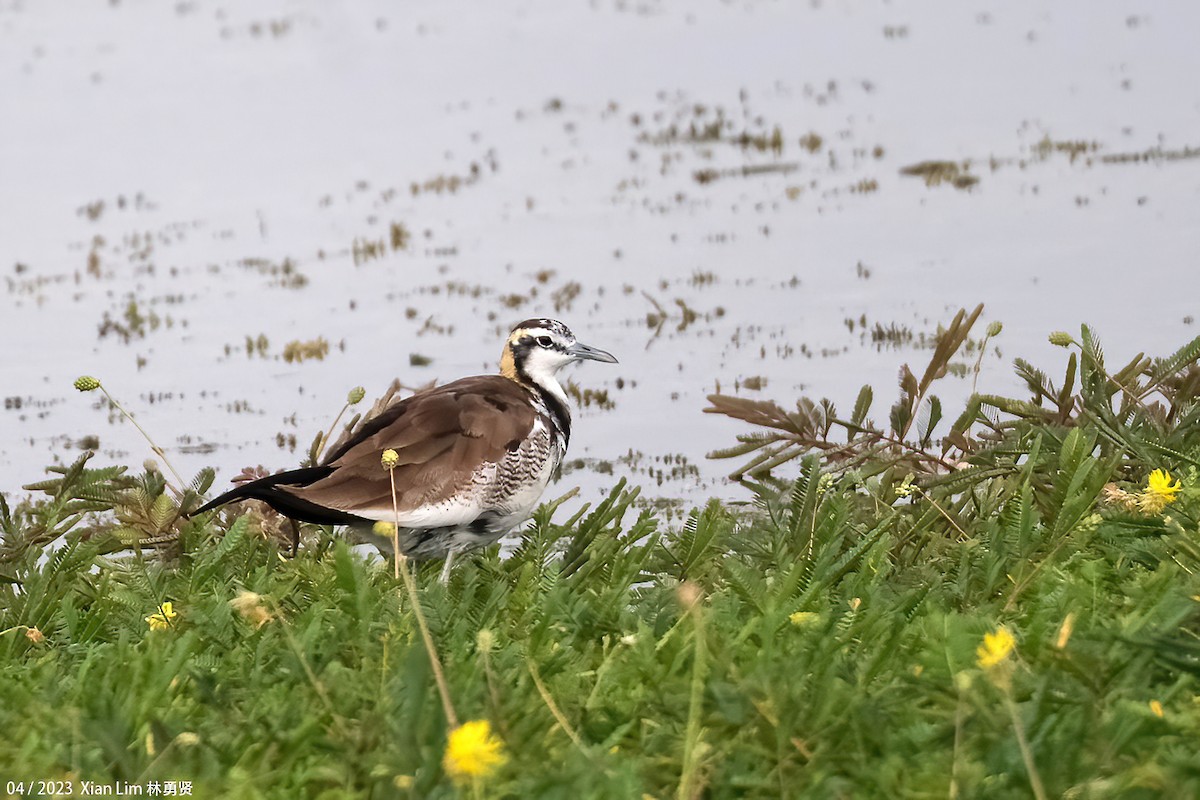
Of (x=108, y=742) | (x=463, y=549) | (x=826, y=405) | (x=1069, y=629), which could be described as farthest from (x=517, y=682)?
(x=826, y=405)

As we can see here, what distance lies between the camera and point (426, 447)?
5.98 meters

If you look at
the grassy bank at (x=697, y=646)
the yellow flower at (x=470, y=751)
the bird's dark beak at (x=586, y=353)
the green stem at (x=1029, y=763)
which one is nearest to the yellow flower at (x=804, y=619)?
the grassy bank at (x=697, y=646)

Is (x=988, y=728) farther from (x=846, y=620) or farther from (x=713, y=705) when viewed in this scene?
(x=846, y=620)

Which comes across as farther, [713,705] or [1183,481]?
[1183,481]

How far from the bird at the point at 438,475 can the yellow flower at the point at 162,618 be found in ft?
1.63

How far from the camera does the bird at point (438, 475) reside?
5641 mm

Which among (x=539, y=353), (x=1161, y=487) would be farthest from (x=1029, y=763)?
(x=539, y=353)

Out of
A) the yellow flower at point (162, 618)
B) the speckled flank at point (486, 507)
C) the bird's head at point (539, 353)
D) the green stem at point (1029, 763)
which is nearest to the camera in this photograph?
the green stem at point (1029, 763)

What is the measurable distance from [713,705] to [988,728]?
0.57 meters

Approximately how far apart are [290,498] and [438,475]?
61 centimetres

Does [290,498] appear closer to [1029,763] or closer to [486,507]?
[486,507]

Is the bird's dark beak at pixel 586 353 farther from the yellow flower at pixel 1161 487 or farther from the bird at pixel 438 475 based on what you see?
the yellow flower at pixel 1161 487

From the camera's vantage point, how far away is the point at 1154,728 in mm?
3357

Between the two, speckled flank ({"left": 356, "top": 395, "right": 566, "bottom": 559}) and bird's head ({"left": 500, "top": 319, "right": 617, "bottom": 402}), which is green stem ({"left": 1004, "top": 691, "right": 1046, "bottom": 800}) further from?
bird's head ({"left": 500, "top": 319, "right": 617, "bottom": 402})
